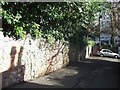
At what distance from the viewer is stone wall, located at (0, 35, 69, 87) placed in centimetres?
1355

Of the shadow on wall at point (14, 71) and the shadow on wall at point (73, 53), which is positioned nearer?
the shadow on wall at point (14, 71)

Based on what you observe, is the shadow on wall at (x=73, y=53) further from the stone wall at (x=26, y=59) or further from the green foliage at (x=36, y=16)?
the green foliage at (x=36, y=16)

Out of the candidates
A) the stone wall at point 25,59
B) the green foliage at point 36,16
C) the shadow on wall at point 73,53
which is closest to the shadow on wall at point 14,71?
the stone wall at point 25,59

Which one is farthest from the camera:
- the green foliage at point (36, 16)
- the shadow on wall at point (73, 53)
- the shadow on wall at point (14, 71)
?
the shadow on wall at point (73, 53)

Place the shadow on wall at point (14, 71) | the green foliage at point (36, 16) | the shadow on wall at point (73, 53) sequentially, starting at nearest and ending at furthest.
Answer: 1. the green foliage at point (36, 16)
2. the shadow on wall at point (14, 71)
3. the shadow on wall at point (73, 53)

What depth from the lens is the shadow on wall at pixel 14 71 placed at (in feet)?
44.2

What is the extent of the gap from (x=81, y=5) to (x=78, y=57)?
82.5 ft

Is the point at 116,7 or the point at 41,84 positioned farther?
the point at 116,7

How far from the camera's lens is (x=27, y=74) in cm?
1631

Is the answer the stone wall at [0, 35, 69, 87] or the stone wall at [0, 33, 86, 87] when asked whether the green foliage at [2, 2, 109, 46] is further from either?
the stone wall at [0, 35, 69, 87]

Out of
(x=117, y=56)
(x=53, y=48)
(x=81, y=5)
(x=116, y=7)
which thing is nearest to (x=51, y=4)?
(x=81, y=5)

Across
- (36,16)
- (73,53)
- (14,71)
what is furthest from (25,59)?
(73,53)

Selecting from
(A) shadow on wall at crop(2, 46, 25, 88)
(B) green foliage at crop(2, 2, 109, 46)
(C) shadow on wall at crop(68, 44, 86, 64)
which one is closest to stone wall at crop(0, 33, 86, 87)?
(A) shadow on wall at crop(2, 46, 25, 88)

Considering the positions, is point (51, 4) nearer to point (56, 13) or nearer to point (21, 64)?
point (56, 13)
